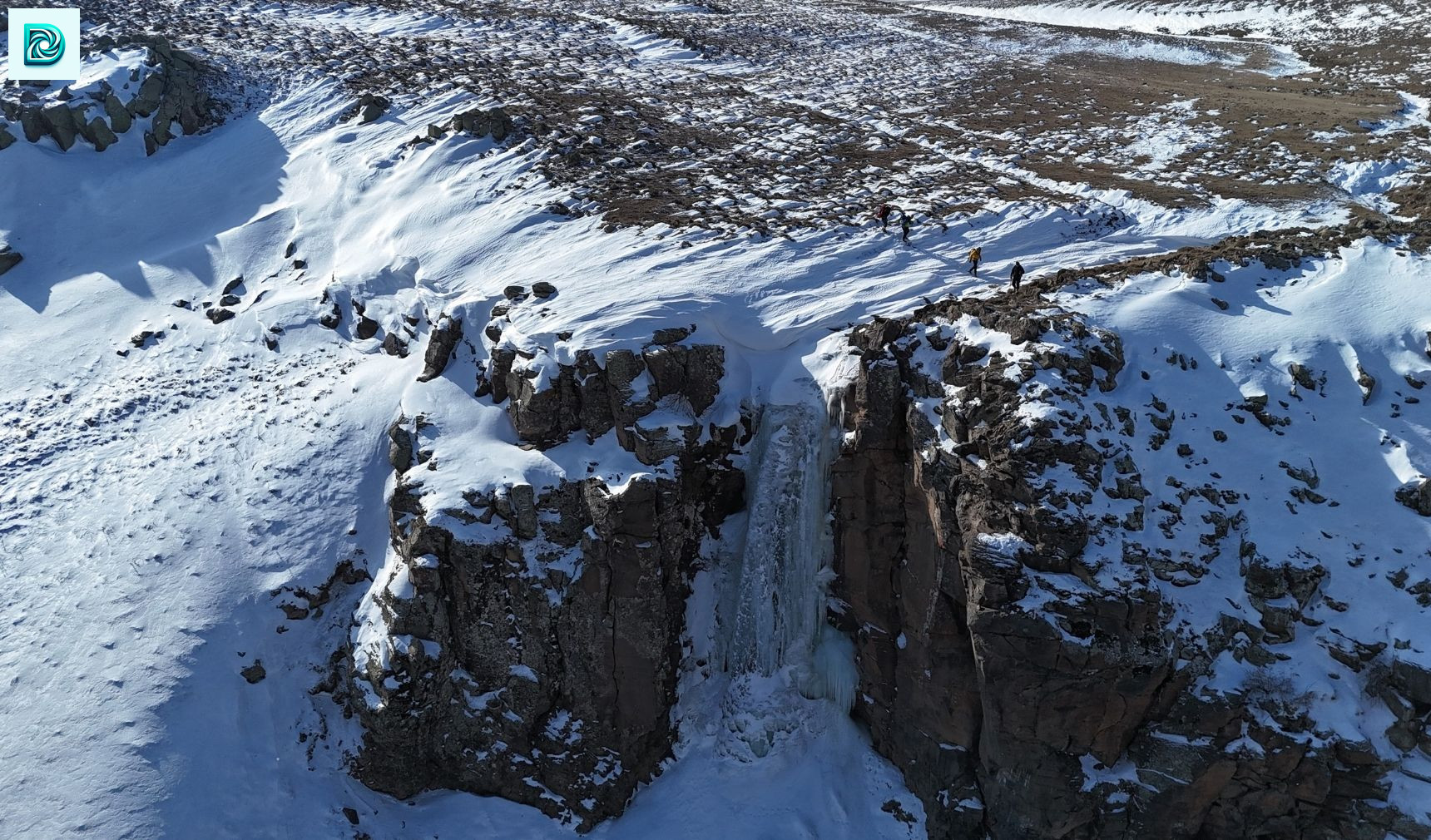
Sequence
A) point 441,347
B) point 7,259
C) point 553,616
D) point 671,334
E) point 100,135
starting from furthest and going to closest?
point 100,135 < point 7,259 < point 441,347 < point 671,334 < point 553,616

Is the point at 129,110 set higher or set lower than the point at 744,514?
higher

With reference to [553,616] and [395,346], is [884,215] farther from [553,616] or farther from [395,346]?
[553,616]

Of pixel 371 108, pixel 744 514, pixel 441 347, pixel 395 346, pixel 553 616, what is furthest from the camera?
pixel 371 108

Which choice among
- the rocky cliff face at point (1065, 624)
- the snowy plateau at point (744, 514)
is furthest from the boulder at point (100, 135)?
the rocky cliff face at point (1065, 624)

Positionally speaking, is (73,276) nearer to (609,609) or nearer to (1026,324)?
(609,609)

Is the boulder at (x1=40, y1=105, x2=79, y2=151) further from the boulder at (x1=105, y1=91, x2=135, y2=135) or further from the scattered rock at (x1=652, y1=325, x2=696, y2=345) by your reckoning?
the scattered rock at (x1=652, y1=325, x2=696, y2=345)

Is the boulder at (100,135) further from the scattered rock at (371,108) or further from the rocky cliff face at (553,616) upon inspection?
the rocky cliff face at (553,616)

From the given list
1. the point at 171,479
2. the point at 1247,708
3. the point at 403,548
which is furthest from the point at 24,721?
the point at 1247,708

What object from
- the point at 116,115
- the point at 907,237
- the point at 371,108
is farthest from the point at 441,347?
the point at 116,115
